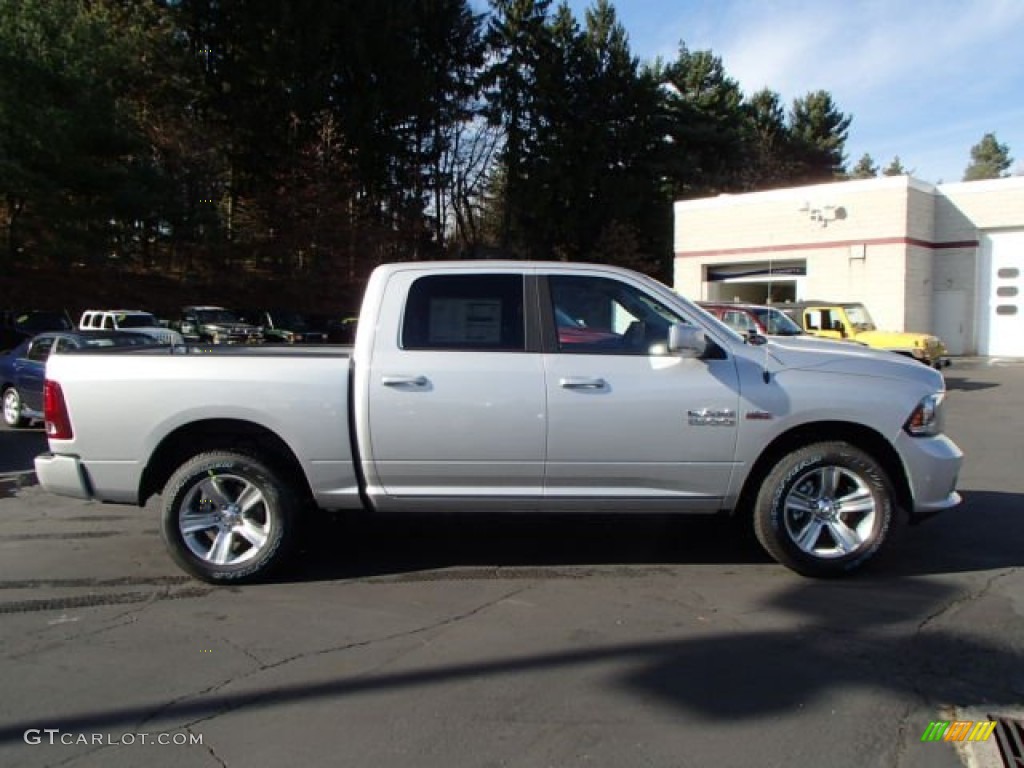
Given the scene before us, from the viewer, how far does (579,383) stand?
15.9ft

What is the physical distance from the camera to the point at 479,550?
19.0 ft

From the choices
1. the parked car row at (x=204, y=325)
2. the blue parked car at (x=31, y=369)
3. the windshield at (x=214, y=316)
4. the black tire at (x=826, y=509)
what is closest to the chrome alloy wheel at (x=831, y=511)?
the black tire at (x=826, y=509)

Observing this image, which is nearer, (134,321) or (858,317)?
(858,317)

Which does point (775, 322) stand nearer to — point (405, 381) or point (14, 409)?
point (405, 381)

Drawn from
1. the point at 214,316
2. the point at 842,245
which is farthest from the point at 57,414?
the point at 842,245

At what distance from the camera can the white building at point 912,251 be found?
91.4 feet

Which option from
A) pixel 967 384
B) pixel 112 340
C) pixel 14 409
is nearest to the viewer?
pixel 14 409

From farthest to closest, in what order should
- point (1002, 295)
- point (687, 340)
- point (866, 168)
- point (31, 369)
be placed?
point (866, 168), point (1002, 295), point (31, 369), point (687, 340)

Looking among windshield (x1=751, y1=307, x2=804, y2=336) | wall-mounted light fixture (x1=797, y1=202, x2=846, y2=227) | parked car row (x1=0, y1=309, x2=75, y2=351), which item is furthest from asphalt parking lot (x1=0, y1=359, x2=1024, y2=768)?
wall-mounted light fixture (x1=797, y1=202, x2=846, y2=227)

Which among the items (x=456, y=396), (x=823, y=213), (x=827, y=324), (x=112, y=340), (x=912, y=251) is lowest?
(x=456, y=396)

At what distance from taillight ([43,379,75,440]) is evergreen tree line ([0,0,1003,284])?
24.5 m

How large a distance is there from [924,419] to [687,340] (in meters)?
1.61

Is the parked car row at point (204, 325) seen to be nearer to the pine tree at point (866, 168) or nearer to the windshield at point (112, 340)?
the windshield at point (112, 340)

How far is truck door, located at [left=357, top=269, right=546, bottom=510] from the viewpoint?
485 centimetres
